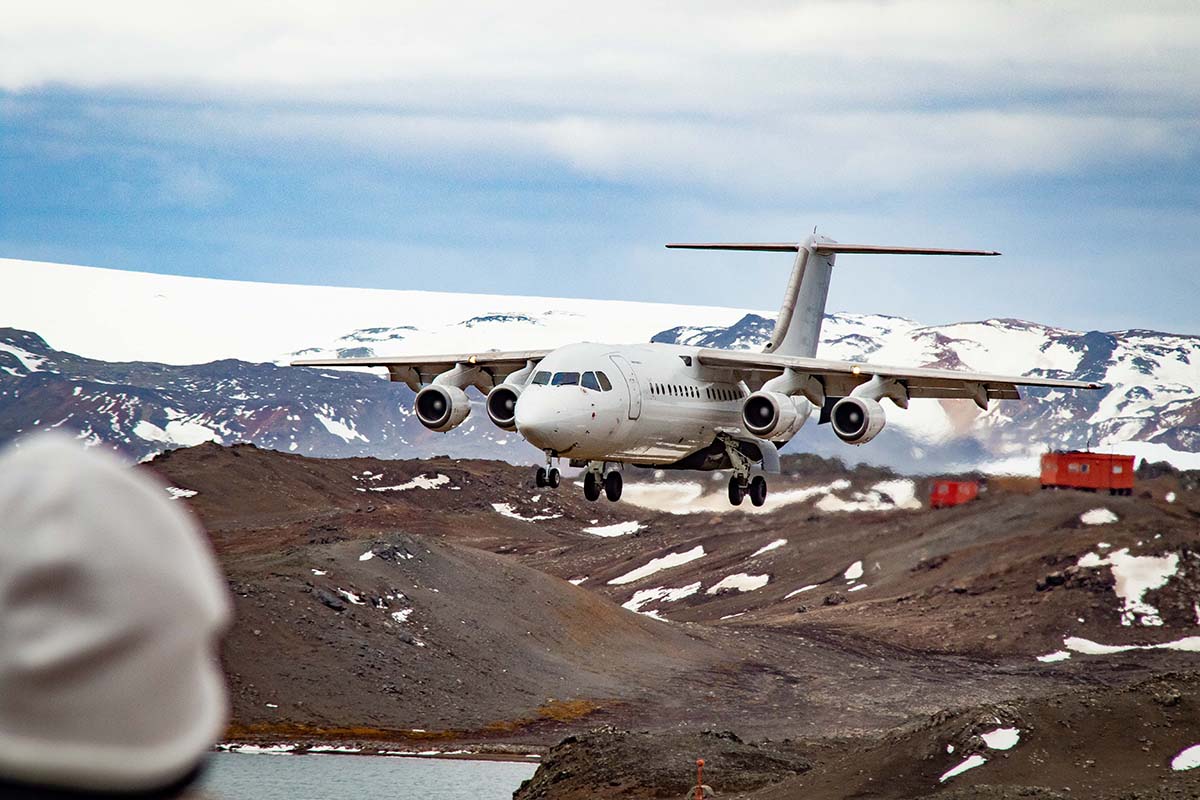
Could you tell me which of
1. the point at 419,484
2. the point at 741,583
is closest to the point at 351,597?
the point at 741,583

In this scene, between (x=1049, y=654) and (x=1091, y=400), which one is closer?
(x=1049, y=654)

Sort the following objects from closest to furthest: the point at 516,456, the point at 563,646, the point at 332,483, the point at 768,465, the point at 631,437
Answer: the point at 631,437, the point at 768,465, the point at 563,646, the point at 332,483, the point at 516,456

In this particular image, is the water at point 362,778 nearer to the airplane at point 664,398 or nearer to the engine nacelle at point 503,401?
the airplane at point 664,398

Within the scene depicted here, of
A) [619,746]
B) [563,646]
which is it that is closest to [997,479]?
[563,646]

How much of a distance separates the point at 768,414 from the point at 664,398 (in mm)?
2422

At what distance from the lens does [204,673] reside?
1.84 m

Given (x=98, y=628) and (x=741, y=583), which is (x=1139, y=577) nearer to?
(x=741, y=583)

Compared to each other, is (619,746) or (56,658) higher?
(56,658)

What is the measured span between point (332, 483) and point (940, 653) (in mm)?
66518

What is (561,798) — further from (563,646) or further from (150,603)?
(150,603)

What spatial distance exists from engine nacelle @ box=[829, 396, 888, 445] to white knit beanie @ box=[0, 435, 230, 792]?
125ft

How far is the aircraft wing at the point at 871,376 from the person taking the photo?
41344 mm

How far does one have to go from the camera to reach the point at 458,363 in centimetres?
4253

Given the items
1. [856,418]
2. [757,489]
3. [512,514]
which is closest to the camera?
[856,418]
